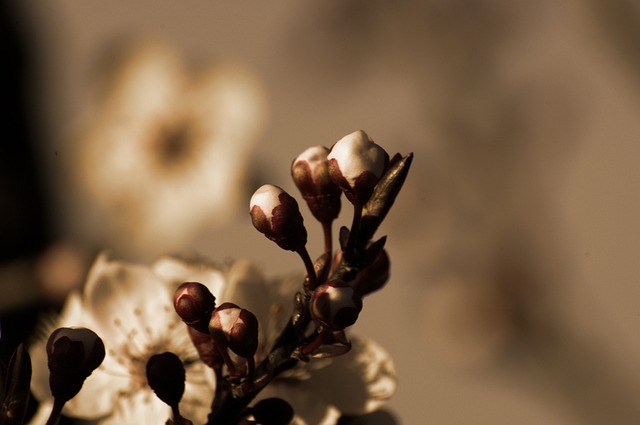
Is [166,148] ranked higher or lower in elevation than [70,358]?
higher

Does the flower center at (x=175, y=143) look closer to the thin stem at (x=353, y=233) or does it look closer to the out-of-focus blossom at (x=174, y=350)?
the out-of-focus blossom at (x=174, y=350)

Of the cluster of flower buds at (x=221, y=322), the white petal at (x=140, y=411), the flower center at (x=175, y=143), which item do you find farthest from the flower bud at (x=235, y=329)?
the flower center at (x=175, y=143)

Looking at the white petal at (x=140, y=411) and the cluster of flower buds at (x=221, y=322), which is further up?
the cluster of flower buds at (x=221, y=322)

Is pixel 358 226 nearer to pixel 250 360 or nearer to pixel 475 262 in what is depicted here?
pixel 250 360

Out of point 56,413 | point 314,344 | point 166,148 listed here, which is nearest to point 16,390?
point 56,413

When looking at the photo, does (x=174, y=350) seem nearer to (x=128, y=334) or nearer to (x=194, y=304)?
(x=128, y=334)

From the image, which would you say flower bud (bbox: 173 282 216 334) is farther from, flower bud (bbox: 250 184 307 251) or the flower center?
the flower center

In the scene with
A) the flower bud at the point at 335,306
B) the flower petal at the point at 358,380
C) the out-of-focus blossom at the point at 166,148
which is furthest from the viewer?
the out-of-focus blossom at the point at 166,148
